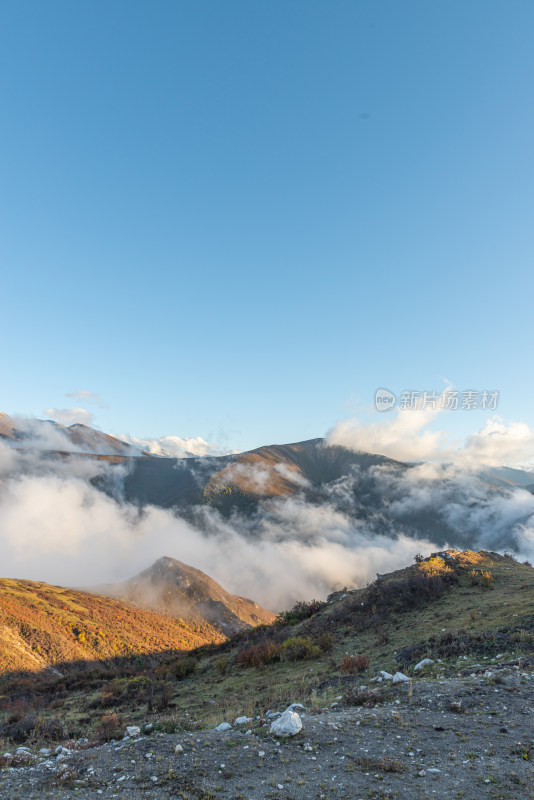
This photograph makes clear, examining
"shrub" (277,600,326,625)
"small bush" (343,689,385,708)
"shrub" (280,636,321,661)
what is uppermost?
"small bush" (343,689,385,708)

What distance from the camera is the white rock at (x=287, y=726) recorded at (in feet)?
28.9

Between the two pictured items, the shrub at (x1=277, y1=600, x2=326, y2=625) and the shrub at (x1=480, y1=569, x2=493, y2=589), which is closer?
the shrub at (x1=480, y1=569, x2=493, y2=589)

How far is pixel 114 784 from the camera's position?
23.8ft

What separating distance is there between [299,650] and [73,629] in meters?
103

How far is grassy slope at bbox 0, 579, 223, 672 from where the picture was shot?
77.2 meters

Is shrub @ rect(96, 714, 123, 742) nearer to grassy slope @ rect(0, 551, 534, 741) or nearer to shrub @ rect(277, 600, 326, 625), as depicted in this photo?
grassy slope @ rect(0, 551, 534, 741)

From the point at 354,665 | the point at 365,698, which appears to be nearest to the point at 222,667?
the point at 354,665

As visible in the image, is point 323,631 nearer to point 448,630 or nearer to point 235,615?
point 448,630

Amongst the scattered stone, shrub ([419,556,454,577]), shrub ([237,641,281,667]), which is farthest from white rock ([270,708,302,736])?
shrub ([419,556,454,577])

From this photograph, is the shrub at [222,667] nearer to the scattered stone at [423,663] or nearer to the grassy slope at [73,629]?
the scattered stone at [423,663]

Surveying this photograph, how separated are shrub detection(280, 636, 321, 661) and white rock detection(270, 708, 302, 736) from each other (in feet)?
41.0

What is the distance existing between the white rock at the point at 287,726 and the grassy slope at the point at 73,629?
7820 centimetres

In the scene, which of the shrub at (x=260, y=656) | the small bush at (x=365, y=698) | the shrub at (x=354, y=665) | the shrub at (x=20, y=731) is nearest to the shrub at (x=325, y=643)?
the shrub at (x=260, y=656)

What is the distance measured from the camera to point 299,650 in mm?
20516
